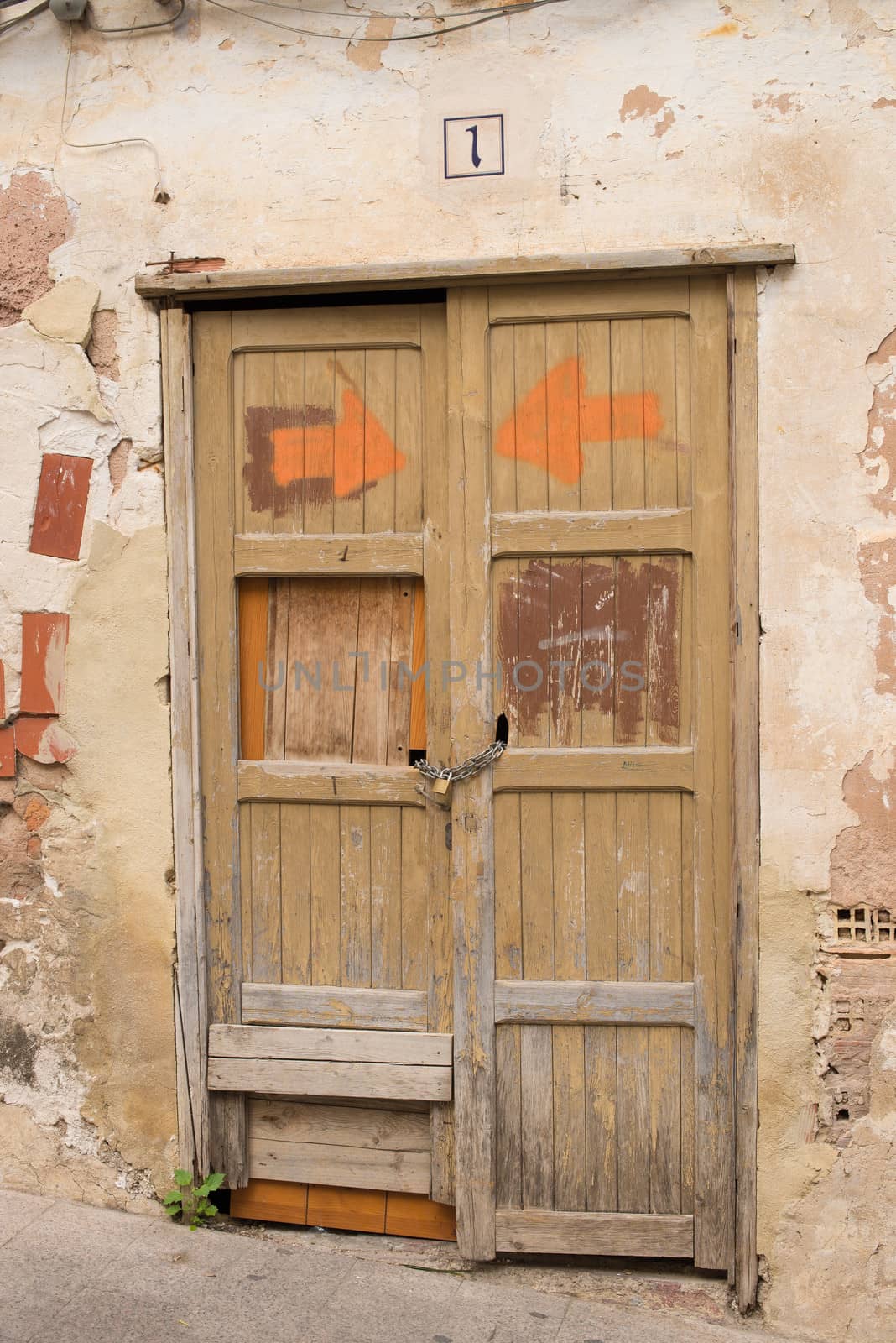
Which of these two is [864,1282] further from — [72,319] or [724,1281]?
[72,319]

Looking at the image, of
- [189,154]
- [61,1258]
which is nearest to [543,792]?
[61,1258]

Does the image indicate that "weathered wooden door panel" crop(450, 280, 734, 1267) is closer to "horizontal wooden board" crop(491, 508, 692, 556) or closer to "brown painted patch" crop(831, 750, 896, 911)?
"horizontal wooden board" crop(491, 508, 692, 556)

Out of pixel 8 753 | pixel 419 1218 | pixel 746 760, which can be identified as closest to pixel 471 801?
pixel 746 760

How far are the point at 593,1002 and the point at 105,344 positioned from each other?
2281 millimetres

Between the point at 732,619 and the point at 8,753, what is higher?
the point at 732,619

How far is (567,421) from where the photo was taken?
2943 millimetres

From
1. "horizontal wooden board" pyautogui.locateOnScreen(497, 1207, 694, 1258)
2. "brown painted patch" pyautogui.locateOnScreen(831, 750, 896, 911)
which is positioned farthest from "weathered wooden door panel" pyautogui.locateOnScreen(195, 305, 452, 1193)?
"brown painted patch" pyautogui.locateOnScreen(831, 750, 896, 911)

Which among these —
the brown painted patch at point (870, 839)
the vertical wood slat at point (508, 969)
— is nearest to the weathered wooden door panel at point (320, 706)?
the vertical wood slat at point (508, 969)

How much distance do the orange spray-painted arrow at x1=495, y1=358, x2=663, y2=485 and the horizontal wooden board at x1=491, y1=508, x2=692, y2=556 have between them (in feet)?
0.41

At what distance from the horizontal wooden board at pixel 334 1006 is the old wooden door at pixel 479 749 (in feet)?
0.03

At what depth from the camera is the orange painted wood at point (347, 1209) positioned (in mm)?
3180

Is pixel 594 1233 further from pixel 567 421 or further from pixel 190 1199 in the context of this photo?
pixel 567 421

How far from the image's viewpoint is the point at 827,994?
2.86 meters

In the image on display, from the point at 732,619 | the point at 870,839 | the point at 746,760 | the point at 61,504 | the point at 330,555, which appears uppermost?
the point at 61,504
